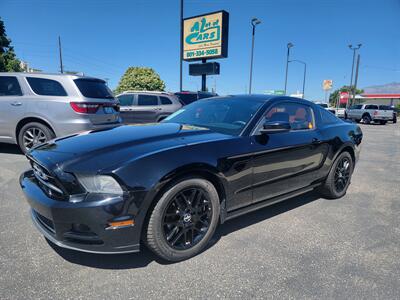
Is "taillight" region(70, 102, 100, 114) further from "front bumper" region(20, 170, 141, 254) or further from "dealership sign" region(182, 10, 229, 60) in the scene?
"dealership sign" region(182, 10, 229, 60)

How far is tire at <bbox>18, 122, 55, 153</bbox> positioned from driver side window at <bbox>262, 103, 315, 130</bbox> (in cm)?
457

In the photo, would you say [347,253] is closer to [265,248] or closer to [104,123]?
[265,248]

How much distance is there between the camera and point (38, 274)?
7.52 ft

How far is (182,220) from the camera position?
99.6 inches

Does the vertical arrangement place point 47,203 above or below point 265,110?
below

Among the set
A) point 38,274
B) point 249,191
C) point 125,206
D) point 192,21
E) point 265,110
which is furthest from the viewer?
point 192,21

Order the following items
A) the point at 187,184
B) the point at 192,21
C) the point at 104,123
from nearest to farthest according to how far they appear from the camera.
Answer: the point at 187,184 → the point at 104,123 → the point at 192,21

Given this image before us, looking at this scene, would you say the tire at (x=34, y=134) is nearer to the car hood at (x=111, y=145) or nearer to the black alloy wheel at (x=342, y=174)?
the car hood at (x=111, y=145)

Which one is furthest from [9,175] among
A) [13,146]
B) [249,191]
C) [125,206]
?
[249,191]

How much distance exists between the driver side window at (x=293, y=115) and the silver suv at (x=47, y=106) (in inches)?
153

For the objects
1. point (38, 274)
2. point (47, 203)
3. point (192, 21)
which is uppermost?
point (192, 21)

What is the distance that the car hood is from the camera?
7.43ft

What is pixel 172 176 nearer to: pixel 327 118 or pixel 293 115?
pixel 293 115

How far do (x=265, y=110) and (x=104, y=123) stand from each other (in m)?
3.94
